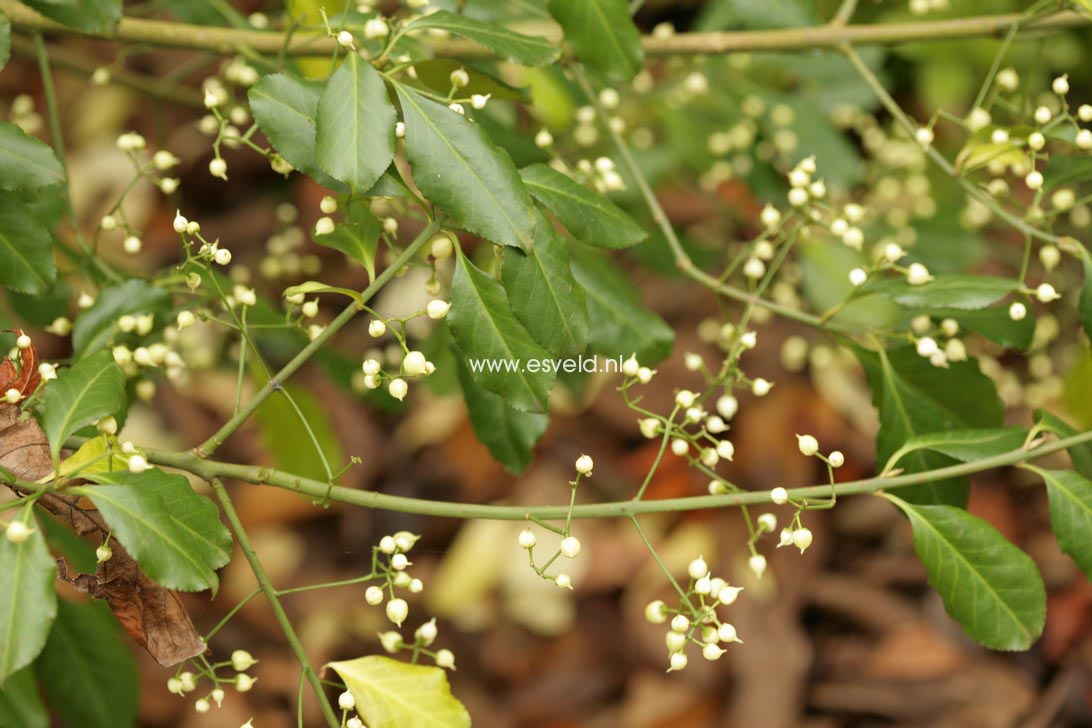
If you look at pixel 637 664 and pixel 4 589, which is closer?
pixel 4 589

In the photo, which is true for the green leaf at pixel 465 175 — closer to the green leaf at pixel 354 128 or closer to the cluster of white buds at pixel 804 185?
the green leaf at pixel 354 128

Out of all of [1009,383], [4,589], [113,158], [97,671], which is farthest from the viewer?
[113,158]

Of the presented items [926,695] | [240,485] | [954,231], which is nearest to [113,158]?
[240,485]

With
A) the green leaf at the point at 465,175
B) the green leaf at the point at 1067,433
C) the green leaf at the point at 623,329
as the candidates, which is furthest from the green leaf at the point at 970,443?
the green leaf at the point at 465,175

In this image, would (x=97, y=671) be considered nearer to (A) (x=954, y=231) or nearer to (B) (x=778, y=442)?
(B) (x=778, y=442)

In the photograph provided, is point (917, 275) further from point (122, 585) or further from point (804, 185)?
point (122, 585)

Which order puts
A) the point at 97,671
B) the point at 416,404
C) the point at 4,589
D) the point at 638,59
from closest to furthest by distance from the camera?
the point at 4,589 < the point at 638,59 < the point at 97,671 < the point at 416,404

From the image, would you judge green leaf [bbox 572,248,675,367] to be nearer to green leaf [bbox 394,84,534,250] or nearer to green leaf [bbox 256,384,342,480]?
green leaf [bbox 394,84,534,250]

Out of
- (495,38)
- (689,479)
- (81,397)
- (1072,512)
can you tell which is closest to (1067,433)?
(1072,512)
